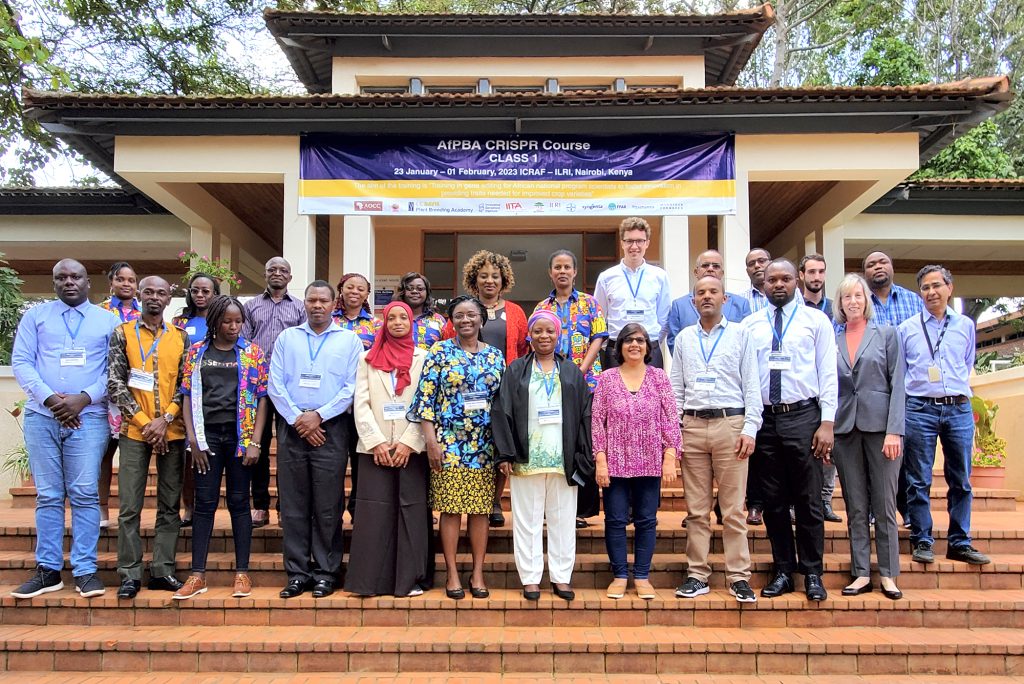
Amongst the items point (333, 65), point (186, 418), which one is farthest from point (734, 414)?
point (333, 65)

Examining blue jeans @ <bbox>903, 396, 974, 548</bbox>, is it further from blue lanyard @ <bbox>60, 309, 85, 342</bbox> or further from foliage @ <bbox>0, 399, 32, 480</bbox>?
foliage @ <bbox>0, 399, 32, 480</bbox>

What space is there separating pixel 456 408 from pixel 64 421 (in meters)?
2.40

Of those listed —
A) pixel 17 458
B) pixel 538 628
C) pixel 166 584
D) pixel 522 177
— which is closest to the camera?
pixel 538 628

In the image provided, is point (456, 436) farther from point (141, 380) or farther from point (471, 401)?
point (141, 380)

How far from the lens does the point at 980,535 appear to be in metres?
5.41

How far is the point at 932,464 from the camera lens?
16.8ft

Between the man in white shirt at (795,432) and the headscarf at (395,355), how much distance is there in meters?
2.14

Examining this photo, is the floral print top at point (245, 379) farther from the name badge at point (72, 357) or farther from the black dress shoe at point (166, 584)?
the black dress shoe at point (166, 584)

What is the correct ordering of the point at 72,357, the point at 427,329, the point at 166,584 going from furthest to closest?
the point at 427,329
the point at 72,357
the point at 166,584

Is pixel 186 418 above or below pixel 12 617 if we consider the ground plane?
above

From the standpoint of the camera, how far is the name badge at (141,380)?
4789 millimetres

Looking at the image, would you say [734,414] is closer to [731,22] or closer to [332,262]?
[332,262]

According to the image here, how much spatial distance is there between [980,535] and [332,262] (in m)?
8.62

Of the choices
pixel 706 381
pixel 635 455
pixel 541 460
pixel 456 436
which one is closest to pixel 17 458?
pixel 456 436
